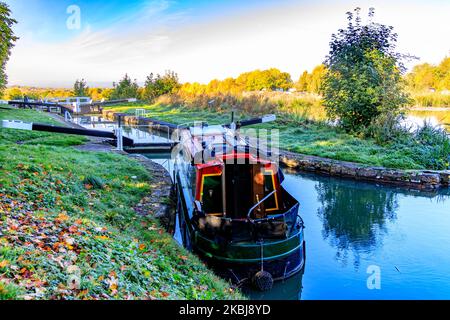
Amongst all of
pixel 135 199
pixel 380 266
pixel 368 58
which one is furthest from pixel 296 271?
pixel 368 58

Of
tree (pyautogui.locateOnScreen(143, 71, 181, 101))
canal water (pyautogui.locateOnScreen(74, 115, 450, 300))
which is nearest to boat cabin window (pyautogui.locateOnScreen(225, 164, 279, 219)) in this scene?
canal water (pyautogui.locateOnScreen(74, 115, 450, 300))

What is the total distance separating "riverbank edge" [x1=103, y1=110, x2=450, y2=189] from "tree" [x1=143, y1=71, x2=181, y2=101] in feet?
104

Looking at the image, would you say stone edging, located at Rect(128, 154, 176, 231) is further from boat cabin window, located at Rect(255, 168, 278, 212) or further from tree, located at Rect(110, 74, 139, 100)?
tree, located at Rect(110, 74, 139, 100)

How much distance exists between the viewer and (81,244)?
409cm

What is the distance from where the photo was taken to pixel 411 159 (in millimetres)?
12805

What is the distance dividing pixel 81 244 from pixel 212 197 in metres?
2.90

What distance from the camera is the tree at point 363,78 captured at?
1611cm

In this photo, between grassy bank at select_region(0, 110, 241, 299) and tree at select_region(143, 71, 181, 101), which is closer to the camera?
grassy bank at select_region(0, 110, 241, 299)

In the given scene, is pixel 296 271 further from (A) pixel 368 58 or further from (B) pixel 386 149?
(A) pixel 368 58

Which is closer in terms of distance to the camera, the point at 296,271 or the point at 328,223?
the point at 296,271

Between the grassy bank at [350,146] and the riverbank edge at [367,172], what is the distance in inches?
19.7

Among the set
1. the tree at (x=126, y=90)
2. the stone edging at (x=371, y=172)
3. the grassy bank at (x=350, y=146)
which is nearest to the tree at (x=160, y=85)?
the tree at (x=126, y=90)

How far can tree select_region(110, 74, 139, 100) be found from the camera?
46.4m
